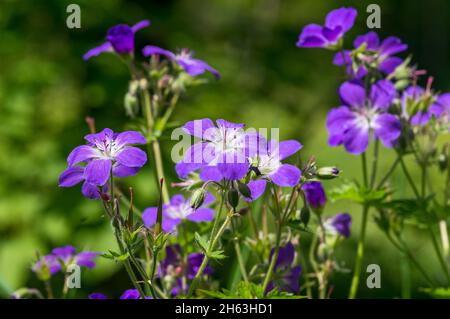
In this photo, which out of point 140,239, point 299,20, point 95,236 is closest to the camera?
point 140,239

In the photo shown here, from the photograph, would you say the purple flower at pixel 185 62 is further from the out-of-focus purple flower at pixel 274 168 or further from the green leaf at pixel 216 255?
the green leaf at pixel 216 255

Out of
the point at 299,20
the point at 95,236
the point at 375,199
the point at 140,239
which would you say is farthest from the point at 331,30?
the point at 299,20

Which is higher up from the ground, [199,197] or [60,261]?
[199,197]

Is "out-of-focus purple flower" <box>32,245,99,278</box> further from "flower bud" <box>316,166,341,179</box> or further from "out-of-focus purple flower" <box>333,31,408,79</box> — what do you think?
"out-of-focus purple flower" <box>333,31,408,79</box>

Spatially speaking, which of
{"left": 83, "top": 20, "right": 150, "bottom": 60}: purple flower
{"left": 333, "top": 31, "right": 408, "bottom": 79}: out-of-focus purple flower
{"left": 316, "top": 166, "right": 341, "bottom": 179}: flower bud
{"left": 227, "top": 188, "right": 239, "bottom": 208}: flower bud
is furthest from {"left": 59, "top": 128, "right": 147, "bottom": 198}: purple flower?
{"left": 333, "top": 31, "right": 408, "bottom": 79}: out-of-focus purple flower

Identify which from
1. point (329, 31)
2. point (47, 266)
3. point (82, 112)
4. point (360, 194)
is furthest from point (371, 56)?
point (82, 112)

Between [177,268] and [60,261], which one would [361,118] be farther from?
[60,261]

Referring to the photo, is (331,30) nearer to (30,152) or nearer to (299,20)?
(30,152)
